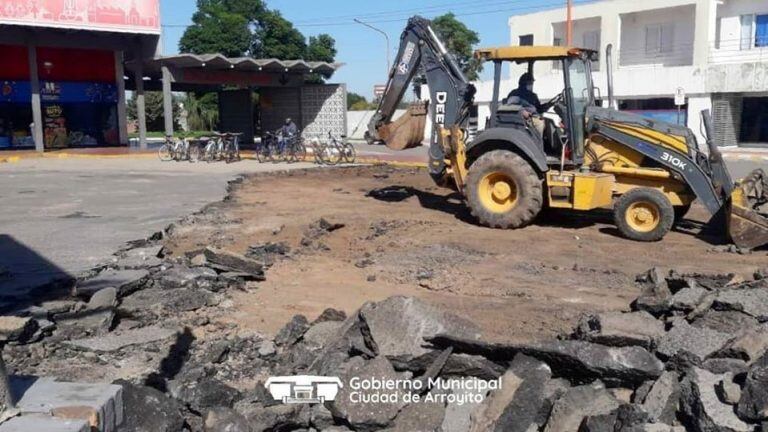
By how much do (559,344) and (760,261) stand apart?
5490 millimetres

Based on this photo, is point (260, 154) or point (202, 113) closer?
point (260, 154)

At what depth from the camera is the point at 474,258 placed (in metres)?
9.71

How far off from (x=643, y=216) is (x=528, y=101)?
2515 mm

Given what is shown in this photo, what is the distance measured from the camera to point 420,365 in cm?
523

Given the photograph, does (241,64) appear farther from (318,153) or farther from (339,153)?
(339,153)

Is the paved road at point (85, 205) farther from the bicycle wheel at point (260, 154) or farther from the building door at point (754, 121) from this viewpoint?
the building door at point (754, 121)

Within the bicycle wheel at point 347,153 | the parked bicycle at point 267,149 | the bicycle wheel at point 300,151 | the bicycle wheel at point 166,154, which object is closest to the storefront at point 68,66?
the bicycle wheel at point 166,154

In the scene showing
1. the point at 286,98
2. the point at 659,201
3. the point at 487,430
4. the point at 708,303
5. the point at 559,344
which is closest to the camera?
the point at 487,430

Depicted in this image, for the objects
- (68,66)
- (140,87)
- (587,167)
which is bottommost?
(587,167)

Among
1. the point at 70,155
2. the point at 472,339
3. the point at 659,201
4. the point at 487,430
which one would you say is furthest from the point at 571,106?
the point at 70,155

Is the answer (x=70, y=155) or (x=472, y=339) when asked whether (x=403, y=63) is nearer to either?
(x=472, y=339)

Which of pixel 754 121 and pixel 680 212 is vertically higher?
pixel 754 121

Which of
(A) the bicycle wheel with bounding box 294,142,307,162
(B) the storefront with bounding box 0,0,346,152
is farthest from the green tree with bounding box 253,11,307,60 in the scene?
(A) the bicycle wheel with bounding box 294,142,307,162

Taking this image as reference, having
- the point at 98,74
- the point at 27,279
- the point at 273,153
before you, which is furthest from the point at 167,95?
the point at 27,279
